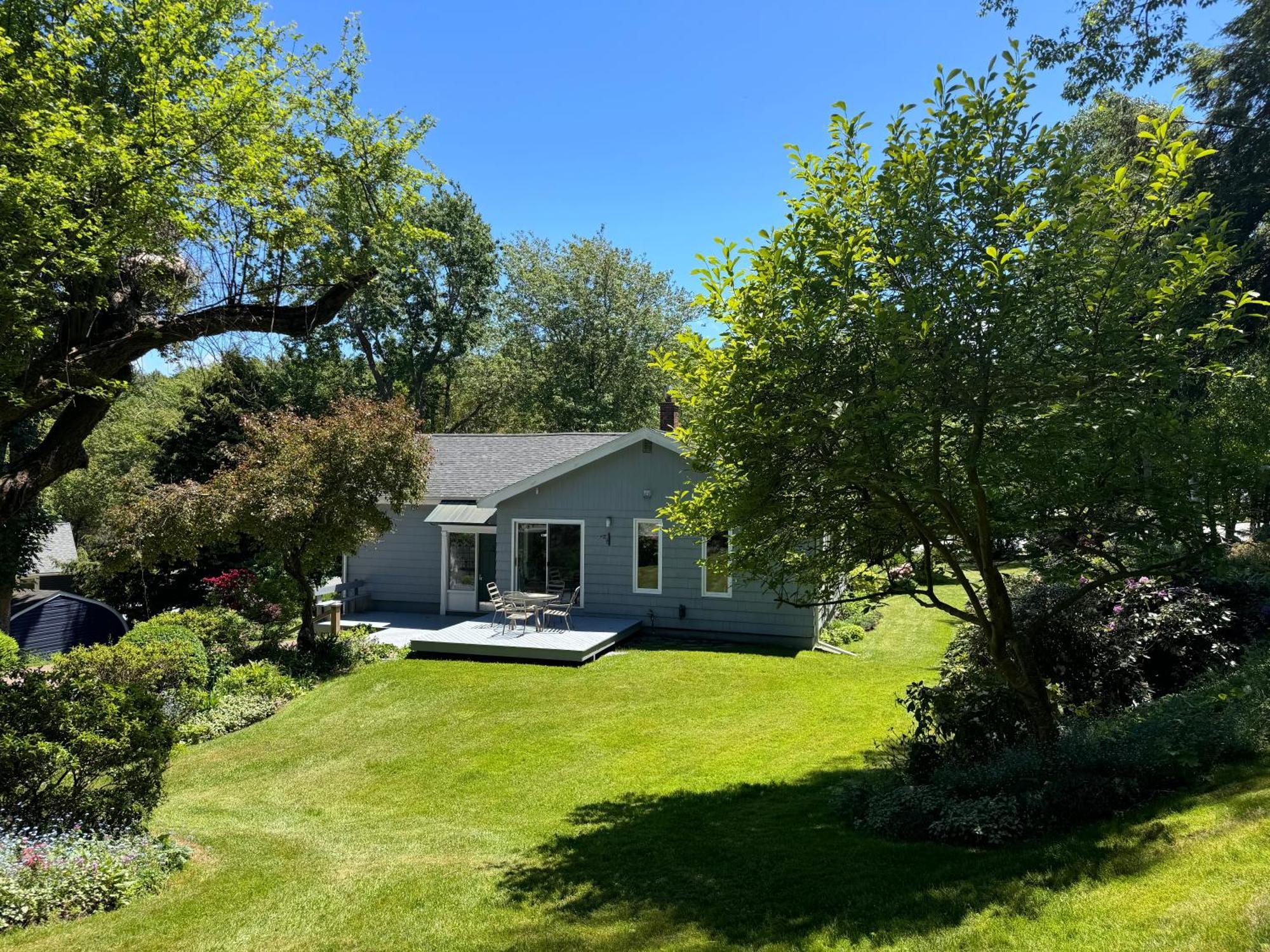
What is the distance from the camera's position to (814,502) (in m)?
6.71

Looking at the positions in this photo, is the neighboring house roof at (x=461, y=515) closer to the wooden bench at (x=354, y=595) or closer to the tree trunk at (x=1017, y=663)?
the wooden bench at (x=354, y=595)

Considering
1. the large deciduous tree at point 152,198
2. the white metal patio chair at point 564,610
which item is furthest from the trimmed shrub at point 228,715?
the white metal patio chair at point 564,610

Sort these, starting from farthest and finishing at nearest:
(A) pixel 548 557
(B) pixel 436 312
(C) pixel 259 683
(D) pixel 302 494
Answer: (B) pixel 436 312, (A) pixel 548 557, (D) pixel 302 494, (C) pixel 259 683

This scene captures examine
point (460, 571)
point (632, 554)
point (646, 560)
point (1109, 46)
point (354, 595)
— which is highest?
point (1109, 46)

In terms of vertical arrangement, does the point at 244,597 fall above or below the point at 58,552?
below

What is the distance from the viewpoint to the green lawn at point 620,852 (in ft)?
13.1

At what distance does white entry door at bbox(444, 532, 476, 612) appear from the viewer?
1914 centimetres

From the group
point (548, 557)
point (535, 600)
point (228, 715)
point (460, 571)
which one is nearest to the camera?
point (228, 715)

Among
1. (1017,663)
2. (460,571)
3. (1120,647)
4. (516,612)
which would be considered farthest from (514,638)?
(1120,647)

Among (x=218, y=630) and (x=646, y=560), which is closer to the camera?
(x=218, y=630)

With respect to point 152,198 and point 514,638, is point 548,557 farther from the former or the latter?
point 152,198

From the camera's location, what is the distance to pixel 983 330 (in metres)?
5.25

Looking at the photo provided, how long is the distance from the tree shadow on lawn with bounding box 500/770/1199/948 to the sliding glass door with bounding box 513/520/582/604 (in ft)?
35.2

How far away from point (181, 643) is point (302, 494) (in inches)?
126
